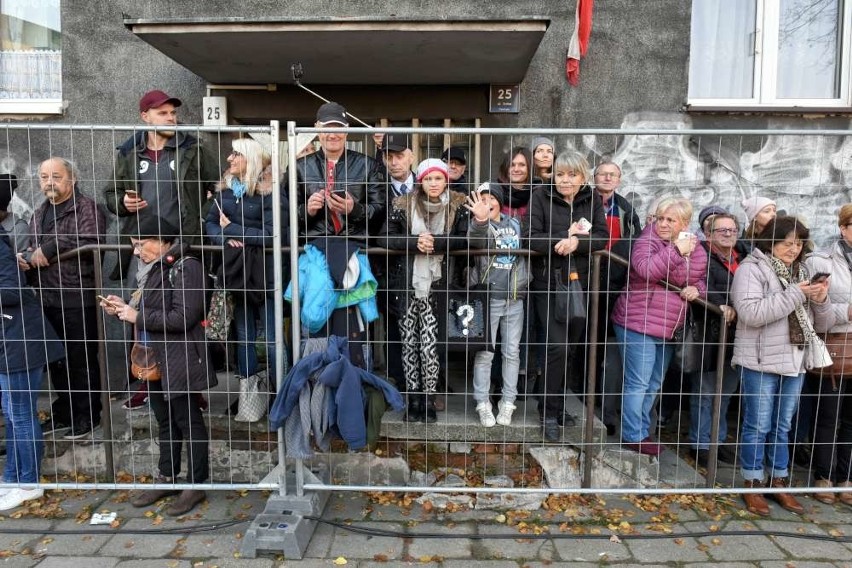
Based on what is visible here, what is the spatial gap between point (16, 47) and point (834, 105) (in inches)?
316

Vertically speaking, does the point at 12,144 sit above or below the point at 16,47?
below

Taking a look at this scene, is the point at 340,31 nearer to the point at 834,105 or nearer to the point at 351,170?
the point at 351,170

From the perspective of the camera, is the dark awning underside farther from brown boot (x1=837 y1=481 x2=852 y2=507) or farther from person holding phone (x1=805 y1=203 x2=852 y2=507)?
brown boot (x1=837 y1=481 x2=852 y2=507)

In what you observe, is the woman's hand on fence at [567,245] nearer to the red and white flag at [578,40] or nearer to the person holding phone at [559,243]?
the person holding phone at [559,243]

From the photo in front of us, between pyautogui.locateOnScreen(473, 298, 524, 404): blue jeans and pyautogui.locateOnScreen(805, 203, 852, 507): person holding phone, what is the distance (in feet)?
5.89

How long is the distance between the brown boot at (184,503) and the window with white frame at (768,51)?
5557 mm

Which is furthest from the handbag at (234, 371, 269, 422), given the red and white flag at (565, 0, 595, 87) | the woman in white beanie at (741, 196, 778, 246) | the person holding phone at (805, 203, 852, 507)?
the red and white flag at (565, 0, 595, 87)

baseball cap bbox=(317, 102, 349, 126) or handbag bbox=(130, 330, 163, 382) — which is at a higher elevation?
baseball cap bbox=(317, 102, 349, 126)

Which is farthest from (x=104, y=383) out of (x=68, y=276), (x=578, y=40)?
(x=578, y=40)

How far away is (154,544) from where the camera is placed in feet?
11.2

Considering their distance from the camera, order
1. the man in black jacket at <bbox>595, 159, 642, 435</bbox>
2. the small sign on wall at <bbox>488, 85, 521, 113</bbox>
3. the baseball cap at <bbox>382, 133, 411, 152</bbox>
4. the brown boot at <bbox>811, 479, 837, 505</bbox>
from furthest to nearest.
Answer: the small sign on wall at <bbox>488, 85, 521, 113</bbox>
the baseball cap at <bbox>382, 133, 411, 152</bbox>
the man in black jacket at <bbox>595, 159, 642, 435</bbox>
the brown boot at <bbox>811, 479, 837, 505</bbox>

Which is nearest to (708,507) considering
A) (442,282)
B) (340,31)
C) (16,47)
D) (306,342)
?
(442,282)

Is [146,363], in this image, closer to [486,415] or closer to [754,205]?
[486,415]

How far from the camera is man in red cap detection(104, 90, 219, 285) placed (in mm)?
3945
